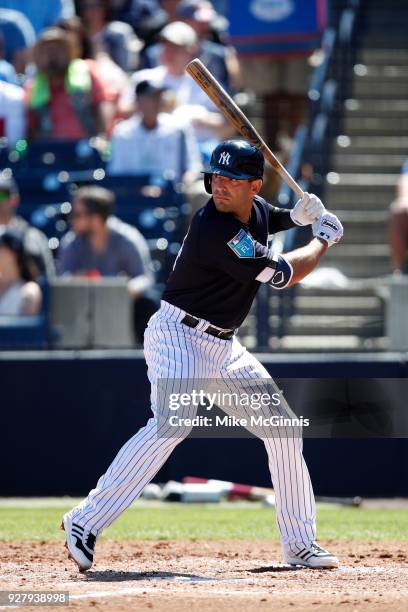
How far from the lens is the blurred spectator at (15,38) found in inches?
550

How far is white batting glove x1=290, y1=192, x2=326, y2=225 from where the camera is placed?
6406 mm

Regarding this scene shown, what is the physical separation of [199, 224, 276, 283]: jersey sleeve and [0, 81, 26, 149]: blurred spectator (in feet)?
21.5

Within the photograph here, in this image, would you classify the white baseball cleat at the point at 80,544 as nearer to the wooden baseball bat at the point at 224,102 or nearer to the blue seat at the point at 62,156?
the wooden baseball bat at the point at 224,102

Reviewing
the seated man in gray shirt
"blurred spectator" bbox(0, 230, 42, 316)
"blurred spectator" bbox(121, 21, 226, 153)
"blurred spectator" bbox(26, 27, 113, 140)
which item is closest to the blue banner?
"blurred spectator" bbox(121, 21, 226, 153)

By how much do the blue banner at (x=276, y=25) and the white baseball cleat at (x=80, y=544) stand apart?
8.59m

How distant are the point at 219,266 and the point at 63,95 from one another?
21.9 ft

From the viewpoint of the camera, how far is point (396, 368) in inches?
390

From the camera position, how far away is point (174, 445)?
614cm

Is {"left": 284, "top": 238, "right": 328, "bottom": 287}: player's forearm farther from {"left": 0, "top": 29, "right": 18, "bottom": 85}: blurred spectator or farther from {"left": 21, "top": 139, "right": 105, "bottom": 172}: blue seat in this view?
{"left": 0, "top": 29, "right": 18, "bottom": 85}: blurred spectator

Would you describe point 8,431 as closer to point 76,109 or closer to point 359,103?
point 76,109

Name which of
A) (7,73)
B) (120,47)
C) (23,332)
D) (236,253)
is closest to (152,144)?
(7,73)

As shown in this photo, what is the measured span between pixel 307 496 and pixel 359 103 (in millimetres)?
8151

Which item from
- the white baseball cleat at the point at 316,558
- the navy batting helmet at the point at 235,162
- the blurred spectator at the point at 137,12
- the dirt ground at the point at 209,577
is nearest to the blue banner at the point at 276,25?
the blurred spectator at the point at 137,12

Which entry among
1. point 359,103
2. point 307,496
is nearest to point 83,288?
point 307,496
